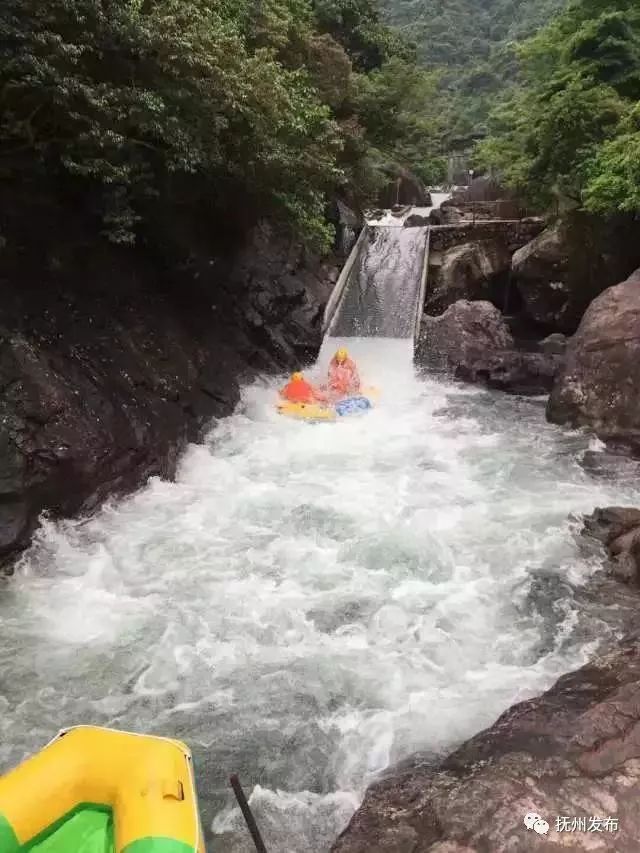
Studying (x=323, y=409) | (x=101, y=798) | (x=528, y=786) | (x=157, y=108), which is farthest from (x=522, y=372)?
(x=101, y=798)

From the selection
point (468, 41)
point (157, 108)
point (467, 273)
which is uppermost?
point (468, 41)

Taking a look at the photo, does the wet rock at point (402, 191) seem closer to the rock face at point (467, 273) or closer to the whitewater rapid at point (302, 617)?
the rock face at point (467, 273)

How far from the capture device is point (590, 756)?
3422mm

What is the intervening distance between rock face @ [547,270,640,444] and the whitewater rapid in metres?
1.04

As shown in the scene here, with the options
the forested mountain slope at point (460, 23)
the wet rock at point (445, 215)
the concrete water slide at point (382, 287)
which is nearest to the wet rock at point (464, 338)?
the concrete water slide at point (382, 287)

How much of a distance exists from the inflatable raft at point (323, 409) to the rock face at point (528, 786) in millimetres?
6345

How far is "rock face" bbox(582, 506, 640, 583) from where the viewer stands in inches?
221

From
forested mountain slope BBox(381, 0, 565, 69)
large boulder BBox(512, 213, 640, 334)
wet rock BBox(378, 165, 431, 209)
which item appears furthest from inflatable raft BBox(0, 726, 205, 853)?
forested mountain slope BBox(381, 0, 565, 69)

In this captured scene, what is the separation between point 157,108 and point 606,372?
268 inches

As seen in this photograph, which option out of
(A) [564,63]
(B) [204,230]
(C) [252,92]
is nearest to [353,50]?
(A) [564,63]

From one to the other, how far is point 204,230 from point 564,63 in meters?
8.25

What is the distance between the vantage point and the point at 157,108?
21.4 feet

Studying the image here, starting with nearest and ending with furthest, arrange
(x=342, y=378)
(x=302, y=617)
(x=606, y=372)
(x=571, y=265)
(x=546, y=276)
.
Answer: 1. (x=302, y=617)
2. (x=606, y=372)
3. (x=342, y=378)
4. (x=571, y=265)
5. (x=546, y=276)

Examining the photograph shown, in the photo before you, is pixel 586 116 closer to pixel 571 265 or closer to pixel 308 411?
pixel 571 265
